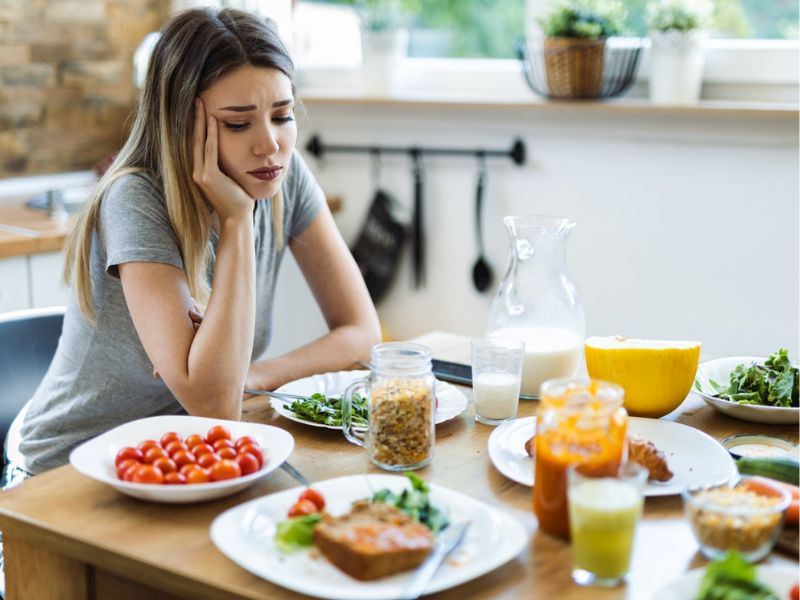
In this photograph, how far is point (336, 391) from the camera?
5.05 ft

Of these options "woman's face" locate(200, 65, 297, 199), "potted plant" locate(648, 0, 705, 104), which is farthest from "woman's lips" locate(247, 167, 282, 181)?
"potted plant" locate(648, 0, 705, 104)

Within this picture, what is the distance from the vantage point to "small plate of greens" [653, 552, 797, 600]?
89cm

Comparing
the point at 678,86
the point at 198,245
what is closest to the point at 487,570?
the point at 198,245

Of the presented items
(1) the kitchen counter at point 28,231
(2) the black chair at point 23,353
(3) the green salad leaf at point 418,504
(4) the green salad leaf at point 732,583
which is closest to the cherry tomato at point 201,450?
(3) the green salad leaf at point 418,504

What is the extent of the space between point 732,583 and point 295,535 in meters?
0.40

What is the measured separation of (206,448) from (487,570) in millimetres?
399

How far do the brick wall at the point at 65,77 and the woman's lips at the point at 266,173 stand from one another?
1.61 metres

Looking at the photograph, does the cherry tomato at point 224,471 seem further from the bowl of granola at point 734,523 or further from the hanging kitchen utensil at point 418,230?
the hanging kitchen utensil at point 418,230

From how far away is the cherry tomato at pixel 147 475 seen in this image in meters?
1.13

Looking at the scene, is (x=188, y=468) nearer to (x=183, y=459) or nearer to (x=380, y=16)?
(x=183, y=459)

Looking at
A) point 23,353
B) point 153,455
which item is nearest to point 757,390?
point 153,455

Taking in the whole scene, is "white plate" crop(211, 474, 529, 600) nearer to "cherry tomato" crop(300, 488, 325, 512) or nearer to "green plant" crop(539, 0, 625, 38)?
"cherry tomato" crop(300, 488, 325, 512)

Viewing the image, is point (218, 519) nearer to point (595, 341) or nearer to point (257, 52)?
point (595, 341)

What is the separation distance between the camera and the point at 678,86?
2.49m
